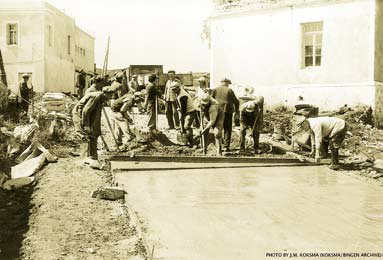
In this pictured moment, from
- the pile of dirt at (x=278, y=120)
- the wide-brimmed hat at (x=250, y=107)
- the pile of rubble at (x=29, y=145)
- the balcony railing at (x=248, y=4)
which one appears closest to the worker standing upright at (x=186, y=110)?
the wide-brimmed hat at (x=250, y=107)

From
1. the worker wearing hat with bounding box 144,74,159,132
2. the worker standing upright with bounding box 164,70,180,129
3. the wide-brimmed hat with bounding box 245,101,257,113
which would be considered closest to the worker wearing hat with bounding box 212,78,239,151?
the wide-brimmed hat with bounding box 245,101,257,113

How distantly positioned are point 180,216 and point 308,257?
2396 millimetres

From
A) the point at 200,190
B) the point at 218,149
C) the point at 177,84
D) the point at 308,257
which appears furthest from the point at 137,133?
the point at 308,257

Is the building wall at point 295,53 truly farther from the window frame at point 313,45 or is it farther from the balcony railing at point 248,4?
the balcony railing at point 248,4

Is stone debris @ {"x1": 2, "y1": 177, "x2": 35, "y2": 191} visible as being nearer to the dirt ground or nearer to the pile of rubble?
the pile of rubble

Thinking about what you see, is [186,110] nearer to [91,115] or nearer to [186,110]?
[186,110]

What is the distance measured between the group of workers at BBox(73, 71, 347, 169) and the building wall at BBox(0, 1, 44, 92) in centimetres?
1684

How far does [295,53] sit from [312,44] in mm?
749

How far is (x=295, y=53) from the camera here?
21.9 metres

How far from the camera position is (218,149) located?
1401cm

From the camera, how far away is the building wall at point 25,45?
3197 centimetres

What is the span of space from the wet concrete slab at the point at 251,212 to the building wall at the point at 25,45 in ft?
73.4

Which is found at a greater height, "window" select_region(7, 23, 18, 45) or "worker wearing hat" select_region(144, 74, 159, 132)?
"window" select_region(7, 23, 18, 45)

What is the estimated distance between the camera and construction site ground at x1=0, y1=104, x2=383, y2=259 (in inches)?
259
